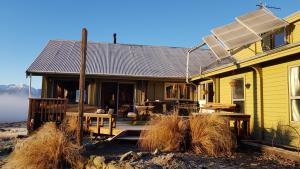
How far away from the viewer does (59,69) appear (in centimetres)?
1481

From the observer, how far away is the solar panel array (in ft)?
29.8

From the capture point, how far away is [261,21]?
9.86m

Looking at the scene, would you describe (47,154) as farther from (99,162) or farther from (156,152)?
(156,152)

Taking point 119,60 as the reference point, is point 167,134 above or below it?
below

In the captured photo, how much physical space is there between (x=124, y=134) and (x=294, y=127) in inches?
186

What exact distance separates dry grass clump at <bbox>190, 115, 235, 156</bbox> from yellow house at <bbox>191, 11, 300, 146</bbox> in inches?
62.3

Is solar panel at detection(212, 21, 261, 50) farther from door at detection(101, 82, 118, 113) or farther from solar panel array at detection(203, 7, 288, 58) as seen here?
door at detection(101, 82, 118, 113)

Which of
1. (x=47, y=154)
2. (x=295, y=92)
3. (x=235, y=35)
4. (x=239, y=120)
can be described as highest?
(x=235, y=35)

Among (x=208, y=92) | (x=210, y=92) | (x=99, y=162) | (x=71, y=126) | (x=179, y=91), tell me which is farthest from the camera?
(x=179, y=91)

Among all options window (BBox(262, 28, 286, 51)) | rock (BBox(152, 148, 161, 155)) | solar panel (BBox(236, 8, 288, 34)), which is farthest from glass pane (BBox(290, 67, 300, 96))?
rock (BBox(152, 148, 161, 155))

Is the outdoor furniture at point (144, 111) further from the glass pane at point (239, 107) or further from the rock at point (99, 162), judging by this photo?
the rock at point (99, 162)

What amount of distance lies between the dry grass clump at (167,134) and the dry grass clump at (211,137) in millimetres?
296

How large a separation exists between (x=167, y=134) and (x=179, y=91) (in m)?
8.88

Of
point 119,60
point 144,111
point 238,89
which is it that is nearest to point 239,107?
point 238,89
